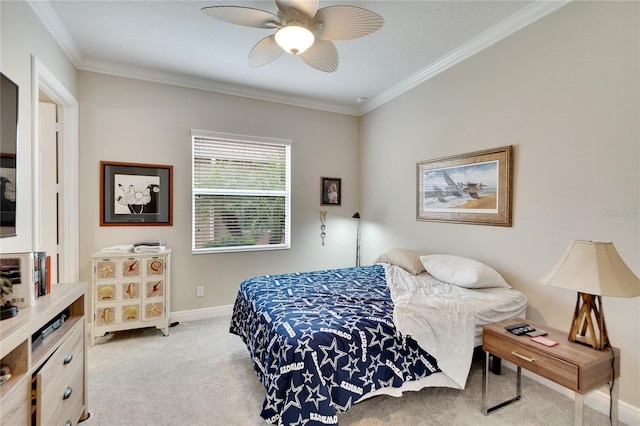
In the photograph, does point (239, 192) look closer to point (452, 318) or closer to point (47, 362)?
point (47, 362)

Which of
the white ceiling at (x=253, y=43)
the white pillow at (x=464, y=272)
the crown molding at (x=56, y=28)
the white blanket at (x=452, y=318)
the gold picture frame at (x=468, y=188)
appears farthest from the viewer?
the gold picture frame at (x=468, y=188)

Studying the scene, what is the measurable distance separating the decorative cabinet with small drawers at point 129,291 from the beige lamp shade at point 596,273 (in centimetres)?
323

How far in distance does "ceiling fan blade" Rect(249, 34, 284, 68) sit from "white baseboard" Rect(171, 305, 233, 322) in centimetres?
277

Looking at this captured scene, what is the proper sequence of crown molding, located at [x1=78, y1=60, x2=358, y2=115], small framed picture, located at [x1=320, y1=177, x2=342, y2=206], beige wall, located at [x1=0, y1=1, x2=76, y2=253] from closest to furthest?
1. beige wall, located at [x1=0, y1=1, x2=76, y2=253]
2. crown molding, located at [x1=78, y1=60, x2=358, y2=115]
3. small framed picture, located at [x1=320, y1=177, x2=342, y2=206]

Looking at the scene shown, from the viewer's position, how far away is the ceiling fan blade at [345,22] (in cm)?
185

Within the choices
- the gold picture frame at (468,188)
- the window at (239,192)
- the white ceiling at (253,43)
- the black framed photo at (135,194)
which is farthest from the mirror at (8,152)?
the gold picture frame at (468,188)

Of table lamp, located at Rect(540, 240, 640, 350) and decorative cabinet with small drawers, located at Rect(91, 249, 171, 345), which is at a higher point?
table lamp, located at Rect(540, 240, 640, 350)

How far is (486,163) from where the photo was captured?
A: 2693mm

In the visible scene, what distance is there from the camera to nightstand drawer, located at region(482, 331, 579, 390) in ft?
4.91

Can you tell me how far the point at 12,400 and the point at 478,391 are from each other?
2560mm

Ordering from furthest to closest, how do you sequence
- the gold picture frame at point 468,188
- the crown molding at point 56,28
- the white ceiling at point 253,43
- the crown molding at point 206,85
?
the crown molding at point 206,85 → the gold picture frame at point 468,188 → the white ceiling at point 253,43 → the crown molding at point 56,28

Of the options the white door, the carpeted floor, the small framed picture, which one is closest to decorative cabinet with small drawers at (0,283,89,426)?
the carpeted floor

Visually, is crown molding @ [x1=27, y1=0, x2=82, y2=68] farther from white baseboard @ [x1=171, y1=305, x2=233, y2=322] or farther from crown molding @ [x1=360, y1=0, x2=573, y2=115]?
crown molding @ [x1=360, y1=0, x2=573, y2=115]

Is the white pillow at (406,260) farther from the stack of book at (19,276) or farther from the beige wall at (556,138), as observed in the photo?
the stack of book at (19,276)
